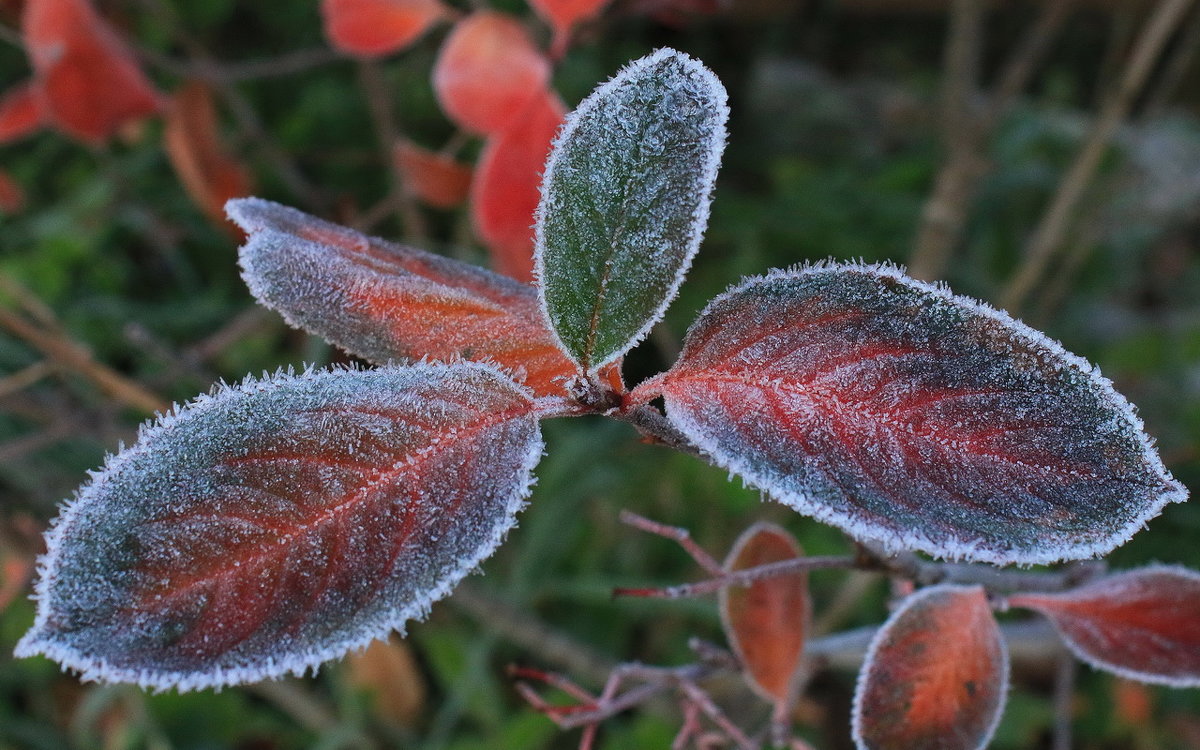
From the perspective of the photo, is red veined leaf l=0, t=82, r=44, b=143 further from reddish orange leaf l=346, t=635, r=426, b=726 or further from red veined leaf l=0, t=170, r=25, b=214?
reddish orange leaf l=346, t=635, r=426, b=726

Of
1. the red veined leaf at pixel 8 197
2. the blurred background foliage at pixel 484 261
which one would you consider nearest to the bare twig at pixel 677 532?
the blurred background foliage at pixel 484 261

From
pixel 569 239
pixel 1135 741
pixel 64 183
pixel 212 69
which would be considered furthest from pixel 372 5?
pixel 1135 741

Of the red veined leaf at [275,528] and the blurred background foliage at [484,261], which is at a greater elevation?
the red veined leaf at [275,528]

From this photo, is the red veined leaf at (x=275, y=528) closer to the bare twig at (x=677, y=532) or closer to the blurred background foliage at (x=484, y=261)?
the bare twig at (x=677, y=532)

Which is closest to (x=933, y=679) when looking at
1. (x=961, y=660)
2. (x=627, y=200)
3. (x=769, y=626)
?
(x=961, y=660)

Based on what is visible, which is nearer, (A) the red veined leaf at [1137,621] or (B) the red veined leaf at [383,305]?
(B) the red veined leaf at [383,305]

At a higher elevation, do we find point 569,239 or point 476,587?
point 569,239

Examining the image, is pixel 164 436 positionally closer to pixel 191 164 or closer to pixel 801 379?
pixel 801 379
